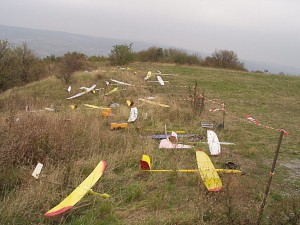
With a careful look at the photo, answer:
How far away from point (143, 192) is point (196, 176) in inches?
41.3

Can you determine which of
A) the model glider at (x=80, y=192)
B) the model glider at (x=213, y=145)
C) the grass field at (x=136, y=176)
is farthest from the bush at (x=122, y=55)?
Result: the model glider at (x=80, y=192)

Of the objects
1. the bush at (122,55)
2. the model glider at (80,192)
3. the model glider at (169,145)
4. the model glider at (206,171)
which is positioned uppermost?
the bush at (122,55)

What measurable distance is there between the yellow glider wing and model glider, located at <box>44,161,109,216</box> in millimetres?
1540

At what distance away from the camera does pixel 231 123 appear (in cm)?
866

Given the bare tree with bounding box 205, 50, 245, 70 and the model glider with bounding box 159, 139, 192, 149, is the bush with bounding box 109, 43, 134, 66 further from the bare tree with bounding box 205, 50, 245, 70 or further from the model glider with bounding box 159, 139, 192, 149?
the model glider with bounding box 159, 139, 192, 149

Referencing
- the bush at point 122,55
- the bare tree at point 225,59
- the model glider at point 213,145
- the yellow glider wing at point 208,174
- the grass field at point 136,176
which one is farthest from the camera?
the bare tree at point 225,59

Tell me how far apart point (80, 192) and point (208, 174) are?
2064mm

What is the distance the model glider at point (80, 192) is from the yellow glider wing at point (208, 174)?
1.54 m

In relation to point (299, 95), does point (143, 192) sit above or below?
below

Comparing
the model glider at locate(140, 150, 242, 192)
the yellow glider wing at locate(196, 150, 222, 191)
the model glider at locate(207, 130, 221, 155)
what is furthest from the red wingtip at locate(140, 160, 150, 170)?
the model glider at locate(207, 130, 221, 155)

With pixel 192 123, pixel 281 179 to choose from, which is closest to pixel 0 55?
pixel 192 123

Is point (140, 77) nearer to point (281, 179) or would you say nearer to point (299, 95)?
point (299, 95)

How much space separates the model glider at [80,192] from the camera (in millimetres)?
3236

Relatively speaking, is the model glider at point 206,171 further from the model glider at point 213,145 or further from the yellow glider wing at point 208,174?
the model glider at point 213,145
